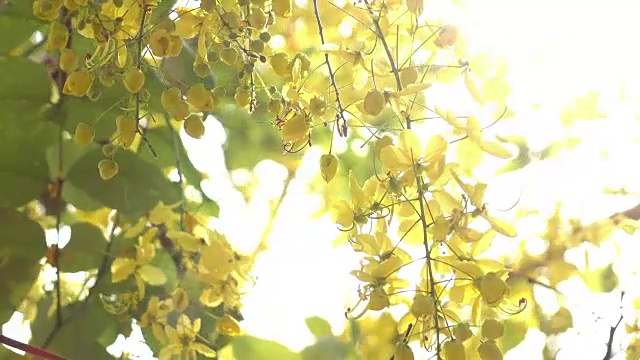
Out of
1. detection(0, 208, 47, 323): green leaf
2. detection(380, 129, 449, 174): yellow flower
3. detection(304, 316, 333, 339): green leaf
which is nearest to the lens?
detection(380, 129, 449, 174): yellow flower

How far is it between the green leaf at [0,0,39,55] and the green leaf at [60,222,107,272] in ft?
0.47

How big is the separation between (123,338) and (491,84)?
346 mm

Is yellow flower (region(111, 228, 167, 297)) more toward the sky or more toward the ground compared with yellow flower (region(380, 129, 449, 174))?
more toward the sky

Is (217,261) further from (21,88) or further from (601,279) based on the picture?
(601,279)

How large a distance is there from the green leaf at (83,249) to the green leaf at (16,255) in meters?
0.03

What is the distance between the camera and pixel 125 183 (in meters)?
0.52

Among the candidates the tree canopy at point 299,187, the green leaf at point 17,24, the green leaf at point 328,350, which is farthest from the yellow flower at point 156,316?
the green leaf at point 17,24

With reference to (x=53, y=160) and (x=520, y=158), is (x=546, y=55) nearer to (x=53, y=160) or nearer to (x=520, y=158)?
(x=520, y=158)

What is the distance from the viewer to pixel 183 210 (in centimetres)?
57

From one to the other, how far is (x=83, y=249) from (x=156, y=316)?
77mm

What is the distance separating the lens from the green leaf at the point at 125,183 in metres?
0.52

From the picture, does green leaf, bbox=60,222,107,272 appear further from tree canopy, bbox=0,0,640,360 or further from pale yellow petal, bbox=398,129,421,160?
pale yellow petal, bbox=398,129,421,160

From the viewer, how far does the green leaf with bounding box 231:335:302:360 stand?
1.82 feet

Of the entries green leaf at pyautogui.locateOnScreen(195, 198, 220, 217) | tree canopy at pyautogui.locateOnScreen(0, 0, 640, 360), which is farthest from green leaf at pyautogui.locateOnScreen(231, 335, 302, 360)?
green leaf at pyautogui.locateOnScreen(195, 198, 220, 217)
